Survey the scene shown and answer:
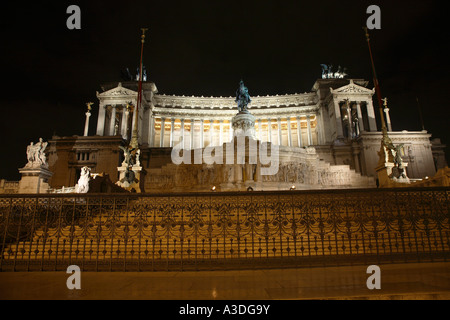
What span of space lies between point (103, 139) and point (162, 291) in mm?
38918

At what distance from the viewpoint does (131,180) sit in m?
19.3

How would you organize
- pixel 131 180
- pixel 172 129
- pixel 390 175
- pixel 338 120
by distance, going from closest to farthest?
pixel 131 180, pixel 390 175, pixel 338 120, pixel 172 129

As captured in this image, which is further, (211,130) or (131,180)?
(211,130)

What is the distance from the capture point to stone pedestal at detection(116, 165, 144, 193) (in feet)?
62.0

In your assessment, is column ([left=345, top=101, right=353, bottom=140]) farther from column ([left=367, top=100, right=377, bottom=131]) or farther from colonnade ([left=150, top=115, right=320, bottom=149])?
colonnade ([left=150, top=115, right=320, bottom=149])

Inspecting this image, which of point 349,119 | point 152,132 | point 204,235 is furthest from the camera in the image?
point 152,132

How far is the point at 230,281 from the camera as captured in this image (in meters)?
5.20

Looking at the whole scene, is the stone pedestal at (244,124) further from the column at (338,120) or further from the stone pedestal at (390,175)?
the column at (338,120)

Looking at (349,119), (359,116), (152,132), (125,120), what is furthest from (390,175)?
(125,120)

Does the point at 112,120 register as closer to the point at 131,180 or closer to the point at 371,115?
the point at 131,180

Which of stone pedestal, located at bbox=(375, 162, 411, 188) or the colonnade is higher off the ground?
the colonnade

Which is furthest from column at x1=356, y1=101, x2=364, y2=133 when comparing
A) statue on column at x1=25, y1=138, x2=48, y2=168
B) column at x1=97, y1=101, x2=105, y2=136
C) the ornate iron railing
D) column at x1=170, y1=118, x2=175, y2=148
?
statue on column at x1=25, y1=138, x2=48, y2=168
